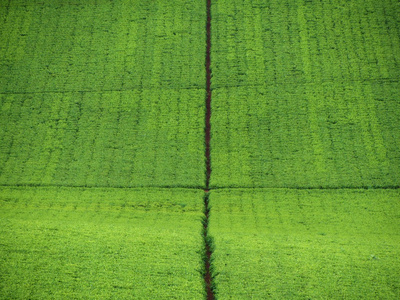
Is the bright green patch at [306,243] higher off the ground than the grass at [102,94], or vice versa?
the grass at [102,94]

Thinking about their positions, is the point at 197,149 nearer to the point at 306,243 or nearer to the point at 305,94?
the point at 305,94

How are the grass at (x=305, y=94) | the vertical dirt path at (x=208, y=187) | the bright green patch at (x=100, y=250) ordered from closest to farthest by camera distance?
the bright green patch at (x=100, y=250) → the vertical dirt path at (x=208, y=187) → the grass at (x=305, y=94)

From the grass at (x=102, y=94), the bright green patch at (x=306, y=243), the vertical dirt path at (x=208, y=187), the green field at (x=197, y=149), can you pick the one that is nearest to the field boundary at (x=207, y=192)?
the vertical dirt path at (x=208, y=187)

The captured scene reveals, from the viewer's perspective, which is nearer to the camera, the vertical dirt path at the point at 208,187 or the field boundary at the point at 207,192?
the field boundary at the point at 207,192

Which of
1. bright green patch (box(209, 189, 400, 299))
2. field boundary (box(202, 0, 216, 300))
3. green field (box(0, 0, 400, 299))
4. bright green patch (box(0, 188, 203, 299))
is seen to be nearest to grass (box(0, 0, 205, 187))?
green field (box(0, 0, 400, 299))

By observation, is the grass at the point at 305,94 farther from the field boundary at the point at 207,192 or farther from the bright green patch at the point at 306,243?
the bright green patch at the point at 306,243

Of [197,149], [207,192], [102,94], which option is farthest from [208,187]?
[102,94]

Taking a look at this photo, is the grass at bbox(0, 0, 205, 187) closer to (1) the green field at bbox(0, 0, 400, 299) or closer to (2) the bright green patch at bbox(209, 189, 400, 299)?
(1) the green field at bbox(0, 0, 400, 299)
